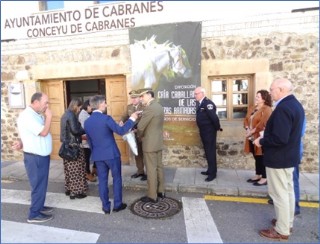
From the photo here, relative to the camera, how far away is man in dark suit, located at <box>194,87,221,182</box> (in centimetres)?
493

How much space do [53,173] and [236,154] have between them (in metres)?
4.06

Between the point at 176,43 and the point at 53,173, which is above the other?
the point at 176,43

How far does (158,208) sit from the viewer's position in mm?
4086

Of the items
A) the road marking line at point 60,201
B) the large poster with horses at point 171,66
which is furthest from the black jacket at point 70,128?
the large poster with horses at point 171,66

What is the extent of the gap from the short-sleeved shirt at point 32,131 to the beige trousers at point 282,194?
2963 millimetres

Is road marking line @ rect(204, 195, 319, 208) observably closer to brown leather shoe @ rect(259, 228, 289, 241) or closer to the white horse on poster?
brown leather shoe @ rect(259, 228, 289, 241)

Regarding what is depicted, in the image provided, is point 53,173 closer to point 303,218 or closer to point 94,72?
point 94,72

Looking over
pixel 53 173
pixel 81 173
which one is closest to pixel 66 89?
pixel 53 173

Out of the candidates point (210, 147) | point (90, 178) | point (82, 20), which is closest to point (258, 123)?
point (210, 147)

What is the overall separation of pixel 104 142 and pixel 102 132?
0.49ft

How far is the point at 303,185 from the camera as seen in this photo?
4754 millimetres

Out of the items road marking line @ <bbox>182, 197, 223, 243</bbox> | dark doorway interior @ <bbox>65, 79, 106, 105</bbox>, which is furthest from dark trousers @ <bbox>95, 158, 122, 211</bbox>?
dark doorway interior @ <bbox>65, 79, 106, 105</bbox>

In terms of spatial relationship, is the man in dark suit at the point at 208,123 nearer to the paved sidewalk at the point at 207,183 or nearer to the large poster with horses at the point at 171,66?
the paved sidewalk at the point at 207,183

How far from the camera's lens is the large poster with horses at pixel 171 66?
5652 millimetres
